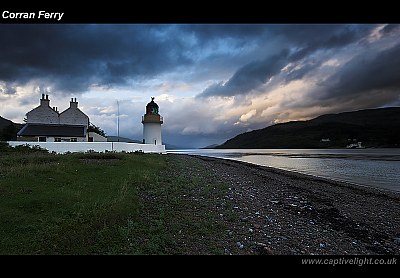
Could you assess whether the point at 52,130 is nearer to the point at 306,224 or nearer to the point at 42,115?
the point at 42,115

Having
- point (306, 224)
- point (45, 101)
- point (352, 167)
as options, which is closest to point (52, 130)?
point (45, 101)

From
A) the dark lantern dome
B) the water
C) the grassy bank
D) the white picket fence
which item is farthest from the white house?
the water

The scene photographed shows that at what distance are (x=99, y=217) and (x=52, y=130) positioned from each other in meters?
35.9

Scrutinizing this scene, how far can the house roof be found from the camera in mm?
36062

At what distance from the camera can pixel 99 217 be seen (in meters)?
7.37

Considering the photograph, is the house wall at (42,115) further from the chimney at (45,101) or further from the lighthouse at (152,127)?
the lighthouse at (152,127)

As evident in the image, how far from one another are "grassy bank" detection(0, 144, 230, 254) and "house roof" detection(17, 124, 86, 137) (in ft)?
89.2

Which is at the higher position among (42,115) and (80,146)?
(42,115)

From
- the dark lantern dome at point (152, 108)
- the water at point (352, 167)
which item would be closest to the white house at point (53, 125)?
the dark lantern dome at point (152, 108)

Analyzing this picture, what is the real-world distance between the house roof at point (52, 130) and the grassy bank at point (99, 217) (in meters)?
27.2
